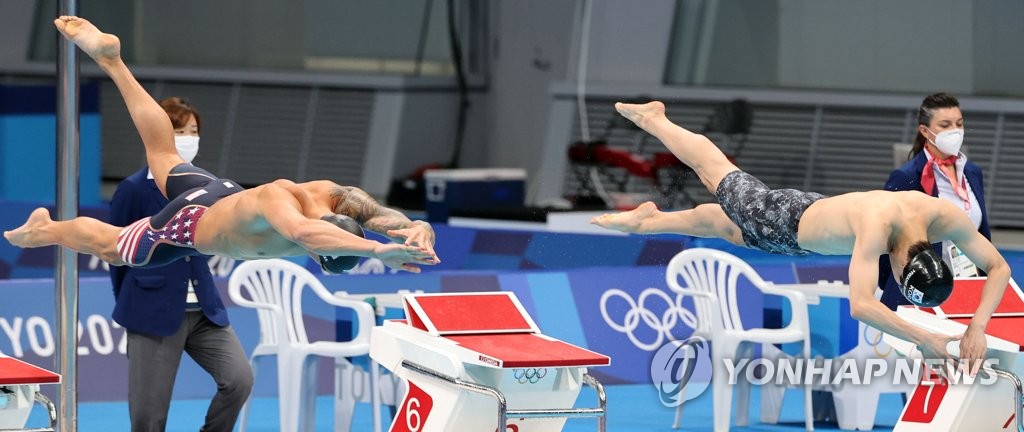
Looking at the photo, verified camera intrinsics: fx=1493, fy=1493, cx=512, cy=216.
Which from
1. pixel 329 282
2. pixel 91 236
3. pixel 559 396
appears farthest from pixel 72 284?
pixel 329 282

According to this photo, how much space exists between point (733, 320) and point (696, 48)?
8.64 meters

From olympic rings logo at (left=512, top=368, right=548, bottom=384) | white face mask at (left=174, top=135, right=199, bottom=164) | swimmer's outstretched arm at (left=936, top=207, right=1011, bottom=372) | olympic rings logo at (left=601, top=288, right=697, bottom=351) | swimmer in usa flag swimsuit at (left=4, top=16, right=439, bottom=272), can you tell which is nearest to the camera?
swimmer in usa flag swimsuit at (left=4, top=16, right=439, bottom=272)

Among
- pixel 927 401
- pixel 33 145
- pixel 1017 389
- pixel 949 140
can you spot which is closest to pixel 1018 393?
pixel 1017 389

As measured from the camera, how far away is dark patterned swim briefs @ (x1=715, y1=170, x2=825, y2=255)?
19.1ft

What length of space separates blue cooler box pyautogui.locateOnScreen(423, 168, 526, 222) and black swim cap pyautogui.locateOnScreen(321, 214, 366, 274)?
27.4ft

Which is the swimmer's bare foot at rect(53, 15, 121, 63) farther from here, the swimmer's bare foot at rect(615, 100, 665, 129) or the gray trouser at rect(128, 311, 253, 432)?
the swimmer's bare foot at rect(615, 100, 665, 129)

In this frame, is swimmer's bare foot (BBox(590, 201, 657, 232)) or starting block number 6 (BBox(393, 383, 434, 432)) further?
swimmer's bare foot (BBox(590, 201, 657, 232))

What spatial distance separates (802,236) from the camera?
573 cm

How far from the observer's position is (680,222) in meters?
6.34

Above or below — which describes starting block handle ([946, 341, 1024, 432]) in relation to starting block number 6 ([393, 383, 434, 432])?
above

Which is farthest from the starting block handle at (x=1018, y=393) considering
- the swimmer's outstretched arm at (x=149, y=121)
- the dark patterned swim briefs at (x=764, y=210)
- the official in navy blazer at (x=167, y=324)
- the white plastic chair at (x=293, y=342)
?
the swimmer's outstretched arm at (x=149, y=121)

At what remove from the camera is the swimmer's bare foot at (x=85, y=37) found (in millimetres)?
5629

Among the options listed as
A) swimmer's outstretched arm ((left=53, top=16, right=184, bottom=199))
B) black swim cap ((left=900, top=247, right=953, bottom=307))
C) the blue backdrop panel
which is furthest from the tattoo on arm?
the blue backdrop panel

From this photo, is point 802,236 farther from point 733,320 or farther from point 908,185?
point 733,320
